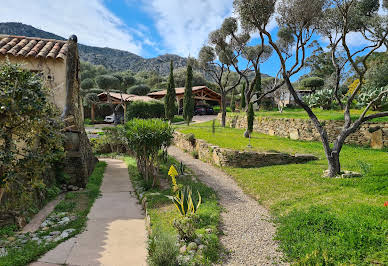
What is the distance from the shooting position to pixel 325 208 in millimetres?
5109

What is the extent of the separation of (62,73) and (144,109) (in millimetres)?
19800

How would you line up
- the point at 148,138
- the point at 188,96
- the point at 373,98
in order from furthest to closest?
the point at 188,96, the point at 373,98, the point at 148,138

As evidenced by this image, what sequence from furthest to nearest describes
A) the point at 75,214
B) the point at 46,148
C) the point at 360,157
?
the point at 360,157 < the point at 75,214 < the point at 46,148

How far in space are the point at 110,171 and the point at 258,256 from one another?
28.5 feet

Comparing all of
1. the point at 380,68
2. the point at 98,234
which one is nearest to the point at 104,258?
the point at 98,234

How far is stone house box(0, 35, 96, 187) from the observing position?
8.35m

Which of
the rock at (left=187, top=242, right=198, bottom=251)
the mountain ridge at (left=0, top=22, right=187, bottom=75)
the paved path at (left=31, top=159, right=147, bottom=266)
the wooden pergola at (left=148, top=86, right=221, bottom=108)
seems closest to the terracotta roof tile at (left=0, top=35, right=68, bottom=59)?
the paved path at (left=31, top=159, right=147, bottom=266)

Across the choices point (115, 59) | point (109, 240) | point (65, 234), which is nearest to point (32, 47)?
point (65, 234)

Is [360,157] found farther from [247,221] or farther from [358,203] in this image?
[247,221]

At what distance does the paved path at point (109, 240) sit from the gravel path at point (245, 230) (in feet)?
5.25

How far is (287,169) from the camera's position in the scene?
8.91 metres

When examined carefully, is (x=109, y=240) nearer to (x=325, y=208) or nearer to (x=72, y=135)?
(x=325, y=208)

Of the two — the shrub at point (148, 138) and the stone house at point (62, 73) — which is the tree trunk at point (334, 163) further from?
the stone house at point (62, 73)

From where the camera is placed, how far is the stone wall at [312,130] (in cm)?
1094
